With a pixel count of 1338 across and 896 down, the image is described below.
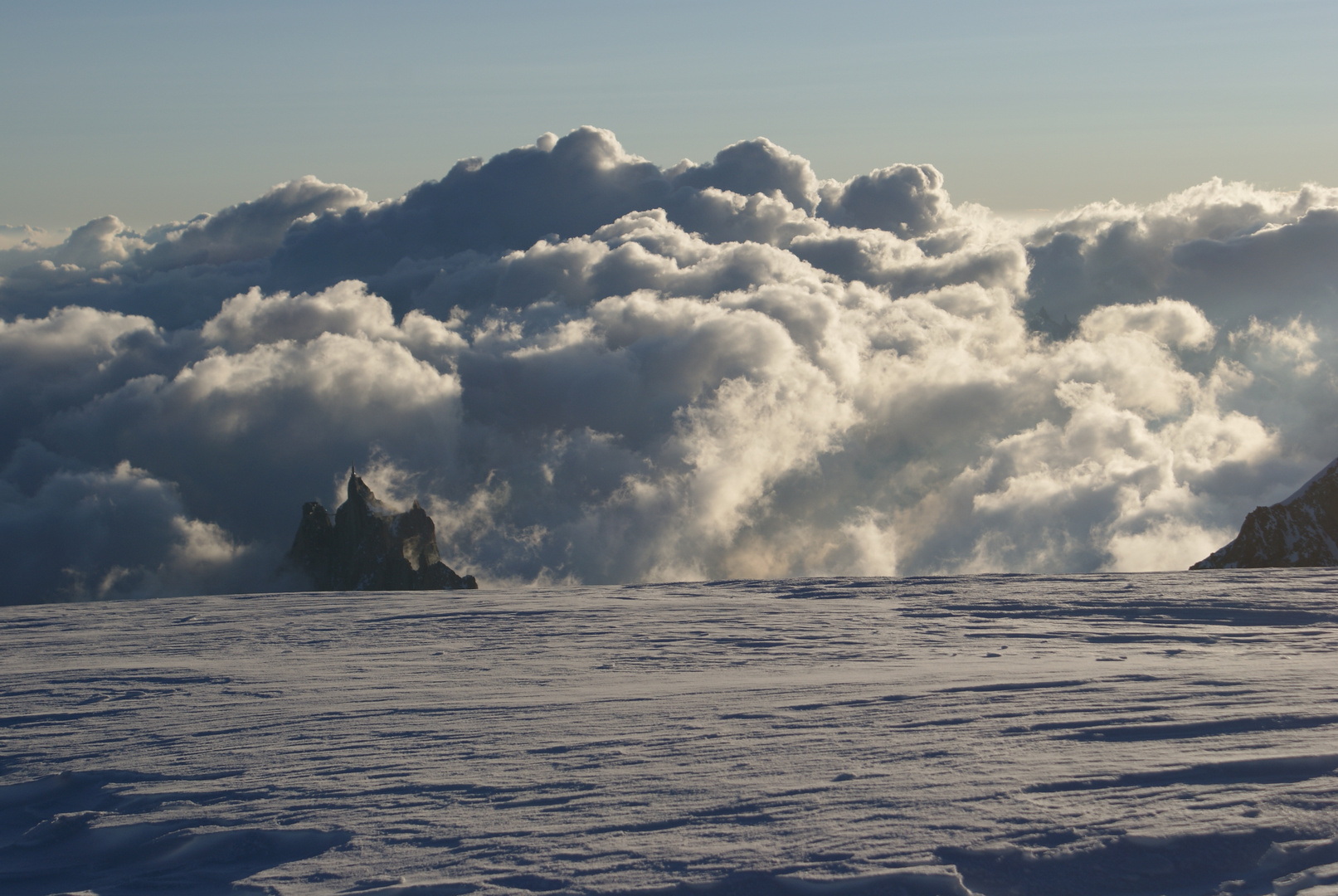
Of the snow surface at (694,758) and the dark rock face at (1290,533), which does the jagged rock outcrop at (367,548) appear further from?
the snow surface at (694,758)

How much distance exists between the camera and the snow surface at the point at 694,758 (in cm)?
346

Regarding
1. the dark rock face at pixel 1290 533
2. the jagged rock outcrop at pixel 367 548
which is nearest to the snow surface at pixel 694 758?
the dark rock face at pixel 1290 533

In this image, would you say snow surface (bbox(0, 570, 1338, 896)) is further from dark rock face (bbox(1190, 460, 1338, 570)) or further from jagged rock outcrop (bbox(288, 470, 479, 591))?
jagged rock outcrop (bbox(288, 470, 479, 591))

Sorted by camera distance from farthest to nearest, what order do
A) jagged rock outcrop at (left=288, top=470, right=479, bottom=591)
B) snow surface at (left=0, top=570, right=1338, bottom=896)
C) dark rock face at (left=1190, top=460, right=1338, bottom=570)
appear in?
jagged rock outcrop at (left=288, top=470, right=479, bottom=591) < dark rock face at (left=1190, top=460, right=1338, bottom=570) < snow surface at (left=0, top=570, right=1338, bottom=896)

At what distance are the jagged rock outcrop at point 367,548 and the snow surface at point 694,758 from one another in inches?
3283

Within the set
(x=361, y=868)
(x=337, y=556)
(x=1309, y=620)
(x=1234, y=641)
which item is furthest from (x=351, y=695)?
(x=337, y=556)

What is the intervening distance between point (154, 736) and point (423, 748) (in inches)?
69.9

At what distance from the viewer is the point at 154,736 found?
534cm

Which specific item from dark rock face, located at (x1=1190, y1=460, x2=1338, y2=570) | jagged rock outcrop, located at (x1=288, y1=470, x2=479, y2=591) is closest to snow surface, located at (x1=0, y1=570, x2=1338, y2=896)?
dark rock face, located at (x1=1190, y1=460, x2=1338, y2=570)

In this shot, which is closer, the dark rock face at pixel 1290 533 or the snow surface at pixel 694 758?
the snow surface at pixel 694 758

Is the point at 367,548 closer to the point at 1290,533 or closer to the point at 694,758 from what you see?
the point at 1290,533

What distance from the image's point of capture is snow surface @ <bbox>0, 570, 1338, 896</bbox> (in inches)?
136

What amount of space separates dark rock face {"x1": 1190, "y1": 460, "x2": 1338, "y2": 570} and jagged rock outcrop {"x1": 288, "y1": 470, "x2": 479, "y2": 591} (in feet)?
212

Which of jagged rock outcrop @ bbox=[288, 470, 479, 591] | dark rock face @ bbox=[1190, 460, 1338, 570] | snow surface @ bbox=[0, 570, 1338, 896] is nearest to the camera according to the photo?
snow surface @ bbox=[0, 570, 1338, 896]
